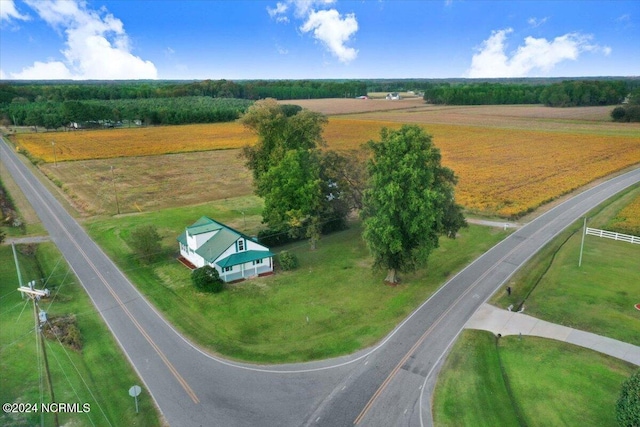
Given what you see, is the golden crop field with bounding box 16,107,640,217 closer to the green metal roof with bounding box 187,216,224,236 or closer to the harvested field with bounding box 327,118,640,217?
the harvested field with bounding box 327,118,640,217

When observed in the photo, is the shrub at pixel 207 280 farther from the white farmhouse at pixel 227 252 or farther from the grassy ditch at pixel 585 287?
the grassy ditch at pixel 585 287

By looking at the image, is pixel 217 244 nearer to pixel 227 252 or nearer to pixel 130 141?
pixel 227 252

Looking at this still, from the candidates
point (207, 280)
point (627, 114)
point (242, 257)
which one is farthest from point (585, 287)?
point (627, 114)

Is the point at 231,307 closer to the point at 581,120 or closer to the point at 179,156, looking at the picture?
the point at 179,156

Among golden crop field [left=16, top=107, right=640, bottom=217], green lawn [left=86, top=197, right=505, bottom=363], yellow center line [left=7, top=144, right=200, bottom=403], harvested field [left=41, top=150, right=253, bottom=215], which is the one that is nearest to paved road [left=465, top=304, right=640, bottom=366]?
green lawn [left=86, top=197, right=505, bottom=363]

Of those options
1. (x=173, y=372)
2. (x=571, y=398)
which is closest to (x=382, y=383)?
(x=571, y=398)

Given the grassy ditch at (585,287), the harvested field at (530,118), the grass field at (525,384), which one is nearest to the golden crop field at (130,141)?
the harvested field at (530,118)
